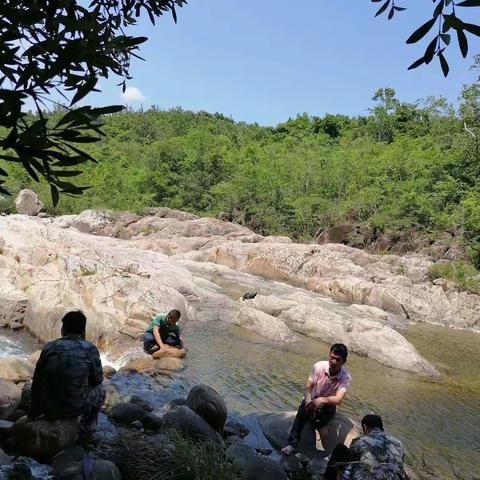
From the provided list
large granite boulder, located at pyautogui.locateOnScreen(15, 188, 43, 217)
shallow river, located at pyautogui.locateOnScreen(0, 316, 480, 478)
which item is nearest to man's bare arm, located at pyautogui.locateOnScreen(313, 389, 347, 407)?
shallow river, located at pyautogui.locateOnScreen(0, 316, 480, 478)

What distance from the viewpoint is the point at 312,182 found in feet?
144

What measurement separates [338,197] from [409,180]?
646 centimetres

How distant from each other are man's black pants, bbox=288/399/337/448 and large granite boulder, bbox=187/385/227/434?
876mm

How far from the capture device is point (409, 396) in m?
10.0

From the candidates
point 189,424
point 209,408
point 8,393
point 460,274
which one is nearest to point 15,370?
point 8,393

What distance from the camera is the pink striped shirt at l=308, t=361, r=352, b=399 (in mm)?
5984

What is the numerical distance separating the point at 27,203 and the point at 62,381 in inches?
1263

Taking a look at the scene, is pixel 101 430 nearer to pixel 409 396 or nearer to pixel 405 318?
pixel 409 396

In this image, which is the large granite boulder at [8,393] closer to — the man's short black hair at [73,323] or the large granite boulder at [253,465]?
the man's short black hair at [73,323]

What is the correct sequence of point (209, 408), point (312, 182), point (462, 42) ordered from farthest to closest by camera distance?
point (312, 182) → point (209, 408) → point (462, 42)

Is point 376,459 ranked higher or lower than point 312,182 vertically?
lower

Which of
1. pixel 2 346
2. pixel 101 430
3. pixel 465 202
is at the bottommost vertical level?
pixel 2 346

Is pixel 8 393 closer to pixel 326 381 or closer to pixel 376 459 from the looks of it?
pixel 326 381

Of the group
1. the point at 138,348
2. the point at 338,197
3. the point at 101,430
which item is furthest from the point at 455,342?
the point at 338,197
